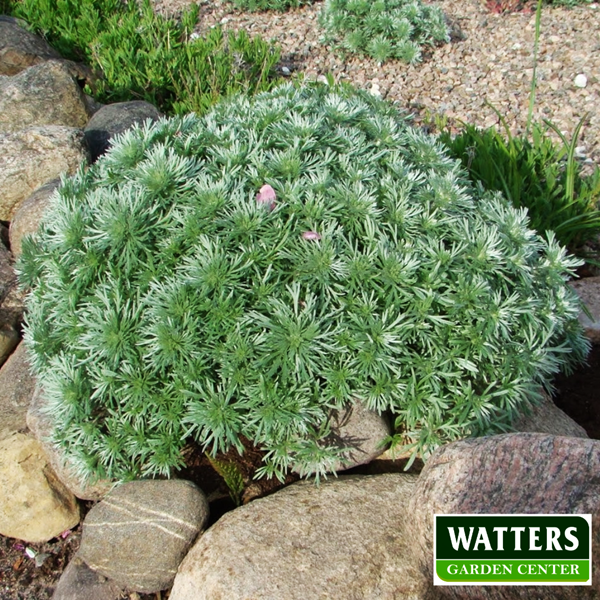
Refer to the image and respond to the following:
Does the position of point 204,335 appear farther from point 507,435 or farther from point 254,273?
point 507,435

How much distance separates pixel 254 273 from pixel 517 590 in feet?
4.70

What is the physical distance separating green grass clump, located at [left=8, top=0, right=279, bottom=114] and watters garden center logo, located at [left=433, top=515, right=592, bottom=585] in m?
3.86

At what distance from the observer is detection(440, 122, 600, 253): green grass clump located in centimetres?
404

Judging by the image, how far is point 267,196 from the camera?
9.14 feet

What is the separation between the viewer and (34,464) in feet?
10.1

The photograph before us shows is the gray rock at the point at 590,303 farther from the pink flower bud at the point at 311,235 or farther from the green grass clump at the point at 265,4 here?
the green grass clump at the point at 265,4

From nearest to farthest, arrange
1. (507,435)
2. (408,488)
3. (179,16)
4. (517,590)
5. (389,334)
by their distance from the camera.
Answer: (517,590) < (507,435) < (389,334) < (408,488) < (179,16)

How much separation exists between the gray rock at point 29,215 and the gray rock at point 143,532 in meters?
1.86

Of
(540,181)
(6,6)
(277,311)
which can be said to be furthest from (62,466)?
(6,6)

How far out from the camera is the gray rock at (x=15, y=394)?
133 inches

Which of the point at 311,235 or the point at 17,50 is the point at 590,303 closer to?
the point at 311,235

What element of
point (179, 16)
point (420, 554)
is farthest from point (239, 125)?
point (179, 16)

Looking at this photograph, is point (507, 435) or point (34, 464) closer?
point (507, 435)

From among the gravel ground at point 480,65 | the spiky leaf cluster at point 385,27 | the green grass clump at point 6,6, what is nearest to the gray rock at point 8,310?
the gravel ground at point 480,65
